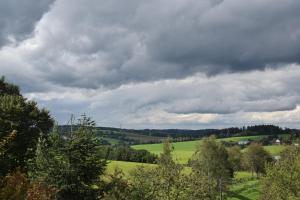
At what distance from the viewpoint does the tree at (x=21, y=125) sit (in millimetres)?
53997

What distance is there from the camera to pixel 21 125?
5928 cm

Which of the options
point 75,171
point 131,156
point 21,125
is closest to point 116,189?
point 75,171

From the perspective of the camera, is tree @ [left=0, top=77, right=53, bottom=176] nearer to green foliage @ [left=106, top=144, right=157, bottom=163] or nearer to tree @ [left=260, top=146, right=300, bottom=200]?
tree @ [left=260, top=146, right=300, bottom=200]

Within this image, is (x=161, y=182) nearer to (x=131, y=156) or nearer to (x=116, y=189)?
(x=116, y=189)

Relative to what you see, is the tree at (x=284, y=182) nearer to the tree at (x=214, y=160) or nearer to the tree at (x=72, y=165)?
the tree at (x=72, y=165)

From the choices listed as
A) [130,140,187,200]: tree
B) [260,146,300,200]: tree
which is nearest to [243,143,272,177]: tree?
[260,146,300,200]: tree

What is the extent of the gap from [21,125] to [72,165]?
→ 25.9 meters

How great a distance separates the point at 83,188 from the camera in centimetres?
3603

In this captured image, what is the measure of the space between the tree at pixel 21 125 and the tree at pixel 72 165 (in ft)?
46.8

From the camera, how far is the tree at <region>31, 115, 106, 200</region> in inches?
1388

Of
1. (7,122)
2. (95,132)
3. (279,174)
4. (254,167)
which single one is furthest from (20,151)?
(254,167)

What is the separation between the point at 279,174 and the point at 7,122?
37.5 meters

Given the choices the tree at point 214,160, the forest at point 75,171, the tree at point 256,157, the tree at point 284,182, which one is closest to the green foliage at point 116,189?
the forest at point 75,171

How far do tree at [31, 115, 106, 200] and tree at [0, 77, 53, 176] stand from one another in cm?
1425
